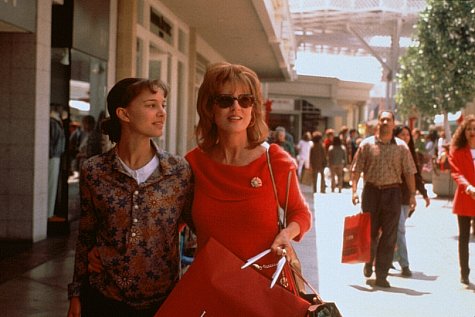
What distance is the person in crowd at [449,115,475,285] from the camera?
8.59m

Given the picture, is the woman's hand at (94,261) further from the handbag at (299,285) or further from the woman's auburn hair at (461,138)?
the woman's auburn hair at (461,138)

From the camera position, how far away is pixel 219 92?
11.3 feet

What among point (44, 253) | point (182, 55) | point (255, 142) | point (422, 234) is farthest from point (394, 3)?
point (255, 142)

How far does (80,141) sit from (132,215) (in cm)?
916

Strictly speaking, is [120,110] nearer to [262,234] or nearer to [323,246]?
[262,234]

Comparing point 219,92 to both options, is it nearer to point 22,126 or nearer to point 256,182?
point 256,182

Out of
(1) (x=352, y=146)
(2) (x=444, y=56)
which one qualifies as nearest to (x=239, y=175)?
(2) (x=444, y=56)

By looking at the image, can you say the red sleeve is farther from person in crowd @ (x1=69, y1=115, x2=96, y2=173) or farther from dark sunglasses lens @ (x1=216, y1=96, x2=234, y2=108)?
person in crowd @ (x1=69, y1=115, x2=96, y2=173)

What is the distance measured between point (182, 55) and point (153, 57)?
8.04 feet

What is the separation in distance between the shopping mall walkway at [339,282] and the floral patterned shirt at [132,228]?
3.30 meters

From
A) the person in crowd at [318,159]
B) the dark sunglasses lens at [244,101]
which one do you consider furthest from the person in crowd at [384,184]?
the person in crowd at [318,159]

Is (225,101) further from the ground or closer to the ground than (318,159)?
further from the ground

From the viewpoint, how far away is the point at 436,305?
7.64m

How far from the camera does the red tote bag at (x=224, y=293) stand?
2.89m
